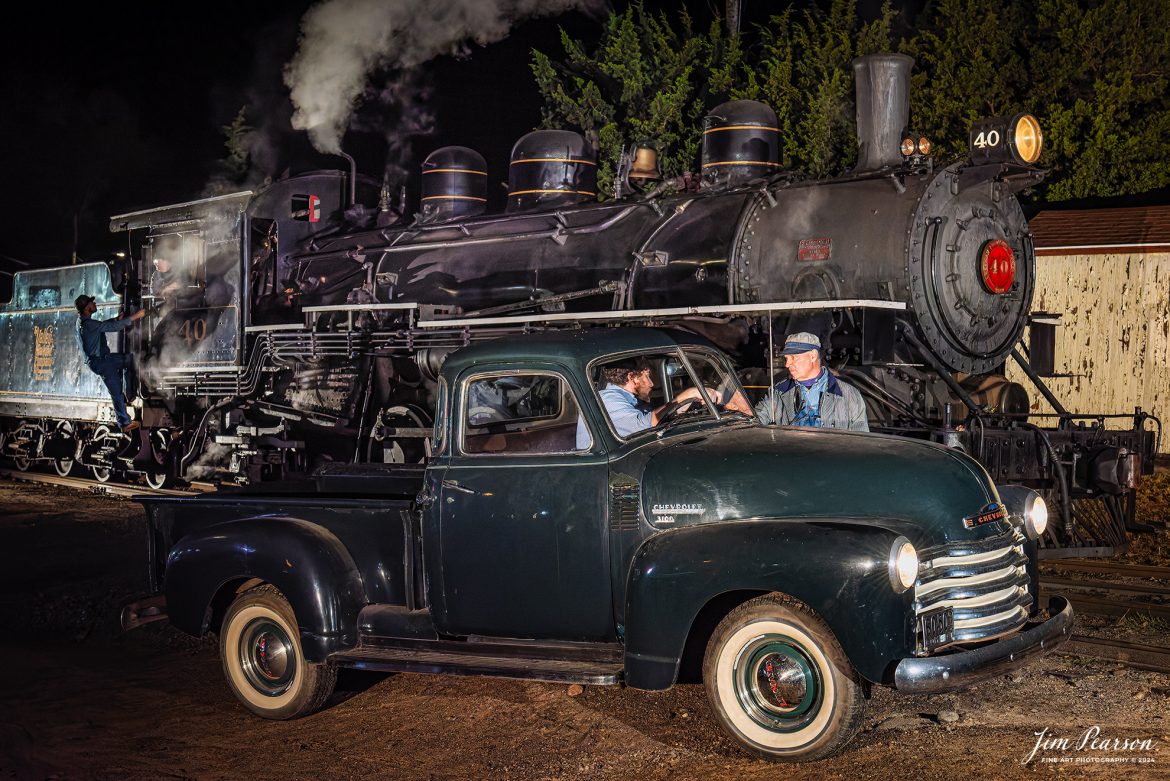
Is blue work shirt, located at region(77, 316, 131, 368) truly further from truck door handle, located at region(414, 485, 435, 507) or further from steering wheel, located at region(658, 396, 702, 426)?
steering wheel, located at region(658, 396, 702, 426)

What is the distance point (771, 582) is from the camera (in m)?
4.29

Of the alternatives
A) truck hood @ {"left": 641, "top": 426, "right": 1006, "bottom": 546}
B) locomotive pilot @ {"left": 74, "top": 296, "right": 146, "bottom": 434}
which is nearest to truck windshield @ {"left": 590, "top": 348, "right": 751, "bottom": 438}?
truck hood @ {"left": 641, "top": 426, "right": 1006, "bottom": 546}

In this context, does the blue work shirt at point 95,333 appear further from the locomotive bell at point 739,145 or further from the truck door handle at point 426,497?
the truck door handle at point 426,497

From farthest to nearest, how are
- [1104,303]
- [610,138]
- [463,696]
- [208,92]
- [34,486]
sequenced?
[208,92]
[610,138]
[1104,303]
[34,486]
[463,696]

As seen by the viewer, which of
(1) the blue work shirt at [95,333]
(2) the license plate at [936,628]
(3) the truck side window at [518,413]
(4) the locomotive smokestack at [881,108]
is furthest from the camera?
(1) the blue work shirt at [95,333]

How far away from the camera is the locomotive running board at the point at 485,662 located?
4.66 meters

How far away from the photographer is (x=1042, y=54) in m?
19.8

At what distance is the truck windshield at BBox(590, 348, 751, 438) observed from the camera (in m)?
5.03

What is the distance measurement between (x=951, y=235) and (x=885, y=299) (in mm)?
843

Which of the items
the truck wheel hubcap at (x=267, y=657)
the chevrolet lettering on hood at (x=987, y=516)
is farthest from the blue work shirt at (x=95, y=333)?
the chevrolet lettering on hood at (x=987, y=516)

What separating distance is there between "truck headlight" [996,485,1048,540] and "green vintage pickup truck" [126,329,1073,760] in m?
0.01

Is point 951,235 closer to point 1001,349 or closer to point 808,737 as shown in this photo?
point 1001,349

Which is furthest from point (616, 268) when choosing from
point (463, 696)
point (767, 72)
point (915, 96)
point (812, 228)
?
point (767, 72)

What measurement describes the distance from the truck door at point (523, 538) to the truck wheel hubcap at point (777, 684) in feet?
2.04
